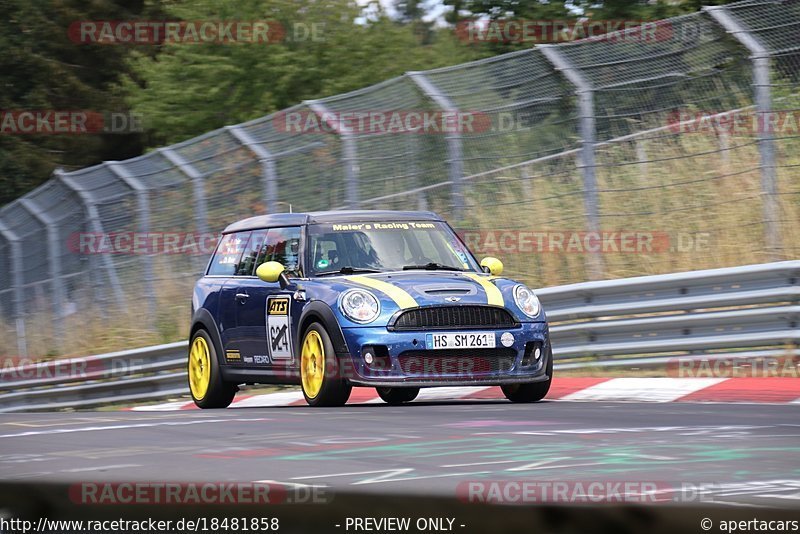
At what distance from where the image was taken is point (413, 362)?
9422 mm

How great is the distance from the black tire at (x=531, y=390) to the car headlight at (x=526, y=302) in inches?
12.0

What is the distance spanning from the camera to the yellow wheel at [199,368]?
11621 millimetres

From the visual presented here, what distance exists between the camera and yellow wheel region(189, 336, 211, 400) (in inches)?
458

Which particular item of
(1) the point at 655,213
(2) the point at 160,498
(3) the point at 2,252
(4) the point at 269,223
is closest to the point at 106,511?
(2) the point at 160,498

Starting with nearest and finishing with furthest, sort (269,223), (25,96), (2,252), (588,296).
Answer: (269,223) → (588,296) → (2,252) → (25,96)

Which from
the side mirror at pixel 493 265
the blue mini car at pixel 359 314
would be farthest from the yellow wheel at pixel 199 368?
the side mirror at pixel 493 265

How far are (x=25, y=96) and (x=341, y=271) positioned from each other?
1175 inches

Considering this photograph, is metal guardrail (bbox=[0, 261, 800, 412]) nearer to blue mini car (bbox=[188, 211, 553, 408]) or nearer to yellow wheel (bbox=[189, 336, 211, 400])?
blue mini car (bbox=[188, 211, 553, 408])

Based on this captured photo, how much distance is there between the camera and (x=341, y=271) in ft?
33.9

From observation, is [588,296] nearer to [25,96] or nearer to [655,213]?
[655,213]
